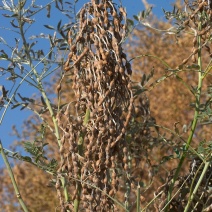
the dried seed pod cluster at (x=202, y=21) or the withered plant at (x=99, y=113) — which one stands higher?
the dried seed pod cluster at (x=202, y=21)

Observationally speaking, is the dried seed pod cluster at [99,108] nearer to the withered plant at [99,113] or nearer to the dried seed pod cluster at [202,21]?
the withered plant at [99,113]

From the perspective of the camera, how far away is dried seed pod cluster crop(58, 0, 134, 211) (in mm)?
2750

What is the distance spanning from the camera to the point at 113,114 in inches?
111

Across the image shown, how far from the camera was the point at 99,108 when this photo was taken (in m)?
2.79

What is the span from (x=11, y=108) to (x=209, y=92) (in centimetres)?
111

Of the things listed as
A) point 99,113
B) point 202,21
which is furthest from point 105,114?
point 202,21

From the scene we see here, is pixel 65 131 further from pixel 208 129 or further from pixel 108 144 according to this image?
pixel 208 129

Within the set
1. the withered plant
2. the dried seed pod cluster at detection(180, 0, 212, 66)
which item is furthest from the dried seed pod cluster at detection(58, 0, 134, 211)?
the dried seed pod cluster at detection(180, 0, 212, 66)

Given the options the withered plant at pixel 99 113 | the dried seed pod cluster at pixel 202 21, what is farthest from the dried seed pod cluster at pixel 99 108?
the dried seed pod cluster at pixel 202 21

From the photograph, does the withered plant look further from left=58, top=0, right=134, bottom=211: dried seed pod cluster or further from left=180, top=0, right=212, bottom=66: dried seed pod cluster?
left=180, top=0, right=212, bottom=66: dried seed pod cluster

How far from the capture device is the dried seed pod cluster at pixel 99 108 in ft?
9.02

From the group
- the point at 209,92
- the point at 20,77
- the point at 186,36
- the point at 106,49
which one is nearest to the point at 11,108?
the point at 20,77

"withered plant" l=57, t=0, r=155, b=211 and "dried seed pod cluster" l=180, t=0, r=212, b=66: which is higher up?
"dried seed pod cluster" l=180, t=0, r=212, b=66

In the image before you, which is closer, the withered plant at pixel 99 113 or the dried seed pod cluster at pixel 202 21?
the withered plant at pixel 99 113
